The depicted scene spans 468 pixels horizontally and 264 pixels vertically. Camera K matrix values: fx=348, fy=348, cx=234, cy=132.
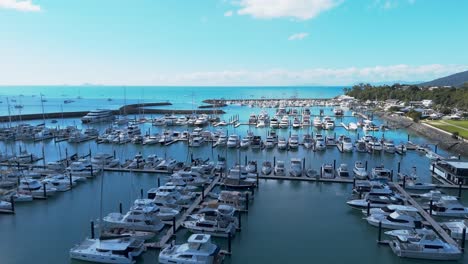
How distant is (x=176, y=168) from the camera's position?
3234cm

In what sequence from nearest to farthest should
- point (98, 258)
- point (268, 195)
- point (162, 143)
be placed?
point (98, 258) → point (268, 195) → point (162, 143)

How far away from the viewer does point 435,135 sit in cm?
5116

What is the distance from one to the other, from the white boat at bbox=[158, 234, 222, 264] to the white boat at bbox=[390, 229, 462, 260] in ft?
30.1

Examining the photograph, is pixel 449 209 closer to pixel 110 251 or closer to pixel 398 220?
pixel 398 220

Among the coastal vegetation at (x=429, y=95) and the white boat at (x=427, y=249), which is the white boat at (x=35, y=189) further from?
the coastal vegetation at (x=429, y=95)

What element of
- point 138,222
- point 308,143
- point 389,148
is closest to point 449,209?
point 138,222

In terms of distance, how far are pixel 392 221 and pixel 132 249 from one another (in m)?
14.5

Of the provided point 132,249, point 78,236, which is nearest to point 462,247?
point 132,249

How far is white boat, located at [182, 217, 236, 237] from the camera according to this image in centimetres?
1917

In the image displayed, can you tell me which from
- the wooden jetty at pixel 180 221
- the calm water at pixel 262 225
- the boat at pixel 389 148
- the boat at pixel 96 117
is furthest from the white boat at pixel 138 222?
the boat at pixel 96 117

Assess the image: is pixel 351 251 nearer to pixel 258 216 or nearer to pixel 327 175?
pixel 258 216

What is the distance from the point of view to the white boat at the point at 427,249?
55.5 feet

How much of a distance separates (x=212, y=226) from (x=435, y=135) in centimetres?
4457

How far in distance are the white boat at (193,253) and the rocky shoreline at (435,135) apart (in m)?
36.8
